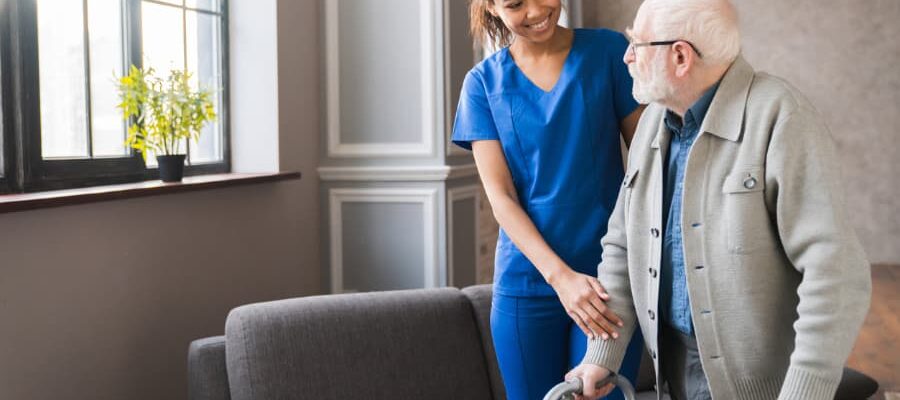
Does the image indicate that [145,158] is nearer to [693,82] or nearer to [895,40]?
[693,82]

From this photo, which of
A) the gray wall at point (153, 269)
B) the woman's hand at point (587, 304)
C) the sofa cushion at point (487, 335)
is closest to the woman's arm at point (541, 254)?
the woman's hand at point (587, 304)

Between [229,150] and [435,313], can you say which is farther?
[229,150]

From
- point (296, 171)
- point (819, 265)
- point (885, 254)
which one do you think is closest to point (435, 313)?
point (296, 171)

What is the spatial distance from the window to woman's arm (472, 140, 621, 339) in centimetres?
134

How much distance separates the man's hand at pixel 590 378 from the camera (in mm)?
1652

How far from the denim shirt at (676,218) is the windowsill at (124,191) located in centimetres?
155

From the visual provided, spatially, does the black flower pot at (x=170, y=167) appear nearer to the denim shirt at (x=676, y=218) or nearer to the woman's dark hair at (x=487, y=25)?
the woman's dark hair at (x=487, y=25)

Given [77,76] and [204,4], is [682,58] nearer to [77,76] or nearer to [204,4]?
[77,76]

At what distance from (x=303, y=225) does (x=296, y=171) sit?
9.6 inches

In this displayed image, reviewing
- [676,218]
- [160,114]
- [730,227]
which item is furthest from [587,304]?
[160,114]

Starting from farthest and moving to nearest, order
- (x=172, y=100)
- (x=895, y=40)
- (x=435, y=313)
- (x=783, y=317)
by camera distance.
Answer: (x=895, y=40), (x=172, y=100), (x=435, y=313), (x=783, y=317)

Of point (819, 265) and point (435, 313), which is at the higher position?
point (819, 265)

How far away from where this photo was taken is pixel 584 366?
5.61 ft

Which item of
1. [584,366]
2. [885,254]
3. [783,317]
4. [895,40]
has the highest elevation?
[895,40]
